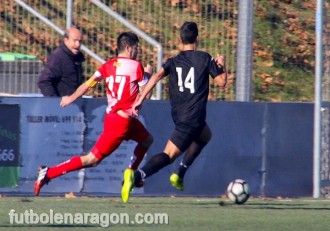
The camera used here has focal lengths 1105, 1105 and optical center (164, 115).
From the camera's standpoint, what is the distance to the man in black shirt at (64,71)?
566 inches

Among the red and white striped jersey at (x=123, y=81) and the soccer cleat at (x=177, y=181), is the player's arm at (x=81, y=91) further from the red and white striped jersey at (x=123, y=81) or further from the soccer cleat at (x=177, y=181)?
the soccer cleat at (x=177, y=181)

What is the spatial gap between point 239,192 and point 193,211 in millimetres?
1048

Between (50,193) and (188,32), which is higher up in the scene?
(188,32)

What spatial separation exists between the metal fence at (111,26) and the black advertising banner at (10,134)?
12.5 feet

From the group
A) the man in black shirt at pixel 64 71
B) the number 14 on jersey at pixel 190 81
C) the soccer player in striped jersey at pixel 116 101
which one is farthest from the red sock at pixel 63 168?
the man in black shirt at pixel 64 71

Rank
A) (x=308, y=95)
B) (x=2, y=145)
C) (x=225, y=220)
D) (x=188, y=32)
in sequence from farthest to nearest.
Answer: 1. (x=308, y=95)
2. (x=2, y=145)
3. (x=188, y=32)
4. (x=225, y=220)

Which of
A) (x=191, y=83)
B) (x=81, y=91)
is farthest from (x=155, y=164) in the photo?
(x=81, y=91)

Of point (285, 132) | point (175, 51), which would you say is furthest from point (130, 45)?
point (175, 51)

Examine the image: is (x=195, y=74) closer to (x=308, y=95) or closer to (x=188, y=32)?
(x=188, y=32)

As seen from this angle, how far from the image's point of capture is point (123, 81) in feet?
39.4

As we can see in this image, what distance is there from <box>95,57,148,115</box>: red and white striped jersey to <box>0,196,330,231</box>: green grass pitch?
3.64ft

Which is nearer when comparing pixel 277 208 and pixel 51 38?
pixel 277 208

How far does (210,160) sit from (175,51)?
4227 millimetres

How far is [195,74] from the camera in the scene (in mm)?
11789
